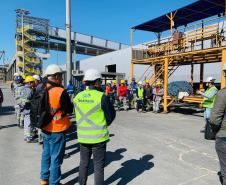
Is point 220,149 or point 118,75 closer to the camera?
point 220,149

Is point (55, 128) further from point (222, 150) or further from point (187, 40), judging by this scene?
point (187, 40)

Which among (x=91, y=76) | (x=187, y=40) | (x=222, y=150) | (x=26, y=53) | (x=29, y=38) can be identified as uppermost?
(x=29, y=38)

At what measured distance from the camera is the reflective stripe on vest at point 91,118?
3.28 meters

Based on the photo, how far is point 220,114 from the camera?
116 inches

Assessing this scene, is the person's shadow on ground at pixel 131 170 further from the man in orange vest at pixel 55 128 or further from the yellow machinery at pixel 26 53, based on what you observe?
the yellow machinery at pixel 26 53

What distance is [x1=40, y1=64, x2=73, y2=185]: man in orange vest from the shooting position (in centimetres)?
359

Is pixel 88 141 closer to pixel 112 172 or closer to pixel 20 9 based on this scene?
pixel 112 172

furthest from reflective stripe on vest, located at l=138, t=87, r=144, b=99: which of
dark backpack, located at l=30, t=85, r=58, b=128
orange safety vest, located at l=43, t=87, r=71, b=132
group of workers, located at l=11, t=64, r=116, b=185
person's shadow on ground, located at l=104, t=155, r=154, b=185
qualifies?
dark backpack, located at l=30, t=85, r=58, b=128

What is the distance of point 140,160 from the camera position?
17.6ft

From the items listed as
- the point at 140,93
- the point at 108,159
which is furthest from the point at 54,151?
the point at 140,93

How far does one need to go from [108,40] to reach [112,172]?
139 feet

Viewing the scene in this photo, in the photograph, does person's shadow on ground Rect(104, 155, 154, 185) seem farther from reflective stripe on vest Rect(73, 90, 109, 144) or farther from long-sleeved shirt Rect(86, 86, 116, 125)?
long-sleeved shirt Rect(86, 86, 116, 125)

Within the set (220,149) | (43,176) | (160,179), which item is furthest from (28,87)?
(220,149)

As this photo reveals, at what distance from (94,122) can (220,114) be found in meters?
1.72
